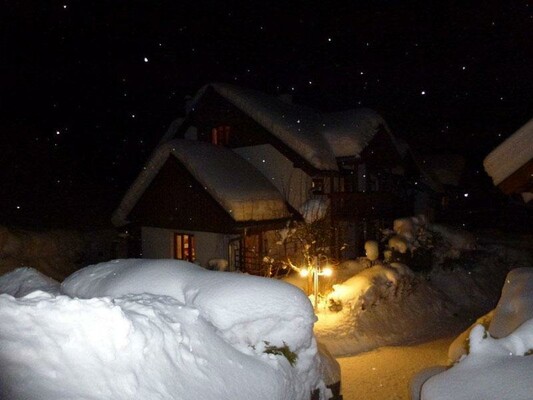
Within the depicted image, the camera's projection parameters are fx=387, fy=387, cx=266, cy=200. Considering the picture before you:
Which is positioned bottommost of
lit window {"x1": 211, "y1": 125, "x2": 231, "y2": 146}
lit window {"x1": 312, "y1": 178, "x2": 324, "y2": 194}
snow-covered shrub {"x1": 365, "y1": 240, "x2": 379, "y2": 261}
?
snow-covered shrub {"x1": 365, "y1": 240, "x2": 379, "y2": 261}

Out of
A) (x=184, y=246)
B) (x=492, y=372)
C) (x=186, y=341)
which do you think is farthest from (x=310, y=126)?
(x=492, y=372)

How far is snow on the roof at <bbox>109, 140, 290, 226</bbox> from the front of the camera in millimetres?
14320

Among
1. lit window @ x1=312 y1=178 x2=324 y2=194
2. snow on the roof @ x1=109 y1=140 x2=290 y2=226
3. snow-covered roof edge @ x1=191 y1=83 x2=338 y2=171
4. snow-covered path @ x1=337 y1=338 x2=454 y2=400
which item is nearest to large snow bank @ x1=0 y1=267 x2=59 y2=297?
snow-covered path @ x1=337 y1=338 x2=454 y2=400

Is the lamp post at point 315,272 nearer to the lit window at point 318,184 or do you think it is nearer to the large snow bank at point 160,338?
the lit window at point 318,184

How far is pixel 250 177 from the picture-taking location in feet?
54.1

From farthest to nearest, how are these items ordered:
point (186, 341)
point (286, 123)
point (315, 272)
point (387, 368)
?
point (286, 123) → point (315, 272) → point (387, 368) → point (186, 341)

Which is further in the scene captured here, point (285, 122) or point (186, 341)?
point (285, 122)

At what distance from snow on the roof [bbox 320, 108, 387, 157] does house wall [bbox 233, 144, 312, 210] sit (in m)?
2.05

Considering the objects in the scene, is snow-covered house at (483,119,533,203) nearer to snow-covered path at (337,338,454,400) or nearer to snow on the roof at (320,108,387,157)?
snow-covered path at (337,338,454,400)

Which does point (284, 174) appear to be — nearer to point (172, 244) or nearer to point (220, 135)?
point (220, 135)

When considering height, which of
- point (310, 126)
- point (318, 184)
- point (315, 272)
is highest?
point (310, 126)

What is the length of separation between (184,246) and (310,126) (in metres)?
8.24

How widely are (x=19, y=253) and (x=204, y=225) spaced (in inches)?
380

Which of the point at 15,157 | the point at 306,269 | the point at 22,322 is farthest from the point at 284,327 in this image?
the point at 15,157
